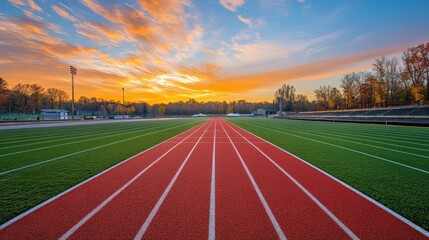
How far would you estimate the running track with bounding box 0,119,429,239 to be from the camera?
3.04 m

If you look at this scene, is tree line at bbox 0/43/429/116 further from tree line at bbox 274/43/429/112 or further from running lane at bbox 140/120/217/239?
running lane at bbox 140/120/217/239

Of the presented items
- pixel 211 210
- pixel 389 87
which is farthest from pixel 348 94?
pixel 211 210

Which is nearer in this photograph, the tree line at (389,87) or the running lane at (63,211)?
the running lane at (63,211)

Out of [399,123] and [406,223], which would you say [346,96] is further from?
[406,223]

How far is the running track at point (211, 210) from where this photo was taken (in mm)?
3045

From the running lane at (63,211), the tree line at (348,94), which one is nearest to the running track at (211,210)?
the running lane at (63,211)

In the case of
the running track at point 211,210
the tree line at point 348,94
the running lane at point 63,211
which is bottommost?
the running track at point 211,210

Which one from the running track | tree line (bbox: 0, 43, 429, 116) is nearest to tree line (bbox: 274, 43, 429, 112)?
tree line (bbox: 0, 43, 429, 116)

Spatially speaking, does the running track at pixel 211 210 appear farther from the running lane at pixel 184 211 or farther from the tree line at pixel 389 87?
the tree line at pixel 389 87

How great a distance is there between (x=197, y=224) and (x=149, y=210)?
1024mm

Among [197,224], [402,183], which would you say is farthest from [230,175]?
[402,183]

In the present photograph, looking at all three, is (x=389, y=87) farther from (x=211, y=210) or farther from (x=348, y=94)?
(x=211, y=210)

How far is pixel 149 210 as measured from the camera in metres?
3.72

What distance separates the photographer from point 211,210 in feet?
12.3
